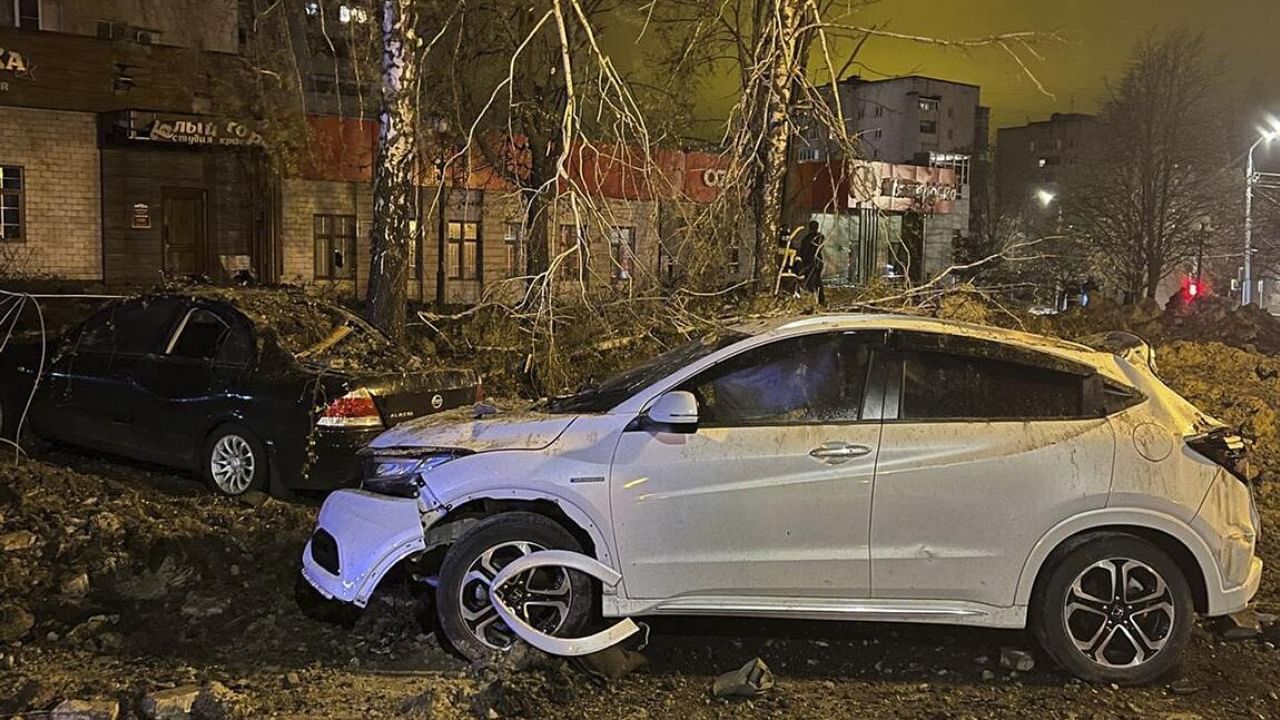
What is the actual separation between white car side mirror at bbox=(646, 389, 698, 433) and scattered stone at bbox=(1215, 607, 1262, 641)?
3038mm

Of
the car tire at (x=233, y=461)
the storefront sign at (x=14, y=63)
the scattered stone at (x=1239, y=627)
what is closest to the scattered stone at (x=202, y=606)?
the car tire at (x=233, y=461)

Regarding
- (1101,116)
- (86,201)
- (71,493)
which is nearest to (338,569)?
(71,493)

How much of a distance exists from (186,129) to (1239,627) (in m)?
20.3

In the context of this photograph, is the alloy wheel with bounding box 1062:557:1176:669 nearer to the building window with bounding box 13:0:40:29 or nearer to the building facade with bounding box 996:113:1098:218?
the building window with bounding box 13:0:40:29

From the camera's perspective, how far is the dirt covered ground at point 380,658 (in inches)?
182

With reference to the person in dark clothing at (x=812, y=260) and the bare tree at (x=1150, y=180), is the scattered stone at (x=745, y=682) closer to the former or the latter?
the person in dark clothing at (x=812, y=260)

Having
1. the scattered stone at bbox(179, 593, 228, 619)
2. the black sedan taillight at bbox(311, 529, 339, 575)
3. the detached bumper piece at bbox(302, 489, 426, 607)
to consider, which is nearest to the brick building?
the scattered stone at bbox(179, 593, 228, 619)

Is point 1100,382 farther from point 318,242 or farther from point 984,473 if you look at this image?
point 318,242

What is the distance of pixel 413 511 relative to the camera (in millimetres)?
5008

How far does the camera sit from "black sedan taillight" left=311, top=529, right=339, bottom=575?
5.16 metres

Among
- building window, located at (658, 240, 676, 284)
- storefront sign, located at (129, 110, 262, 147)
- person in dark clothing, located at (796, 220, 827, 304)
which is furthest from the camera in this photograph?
storefront sign, located at (129, 110, 262, 147)

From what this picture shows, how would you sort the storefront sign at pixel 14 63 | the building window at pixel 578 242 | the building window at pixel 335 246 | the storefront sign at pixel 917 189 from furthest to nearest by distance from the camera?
the building window at pixel 335 246
the storefront sign at pixel 917 189
the storefront sign at pixel 14 63
the building window at pixel 578 242

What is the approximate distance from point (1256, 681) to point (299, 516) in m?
5.74

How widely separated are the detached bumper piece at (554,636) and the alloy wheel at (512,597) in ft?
0.15
